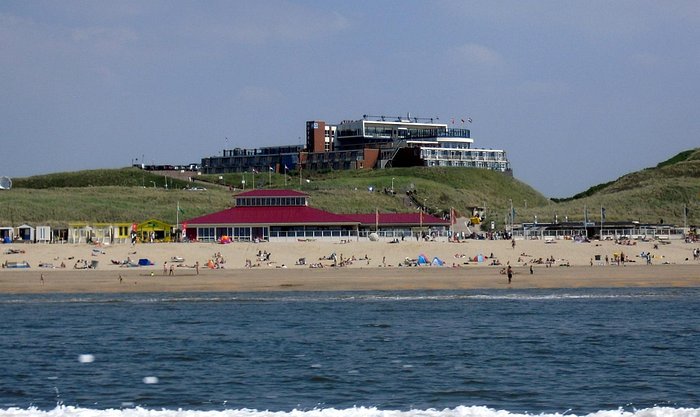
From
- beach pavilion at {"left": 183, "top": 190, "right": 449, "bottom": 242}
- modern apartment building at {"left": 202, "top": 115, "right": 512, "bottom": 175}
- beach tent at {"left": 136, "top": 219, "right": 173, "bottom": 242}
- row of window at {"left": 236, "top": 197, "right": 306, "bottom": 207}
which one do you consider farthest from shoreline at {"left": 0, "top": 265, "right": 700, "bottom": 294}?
modern apartment building at {"left": 202, "top": 115, "right": 512, "bottom": 175}

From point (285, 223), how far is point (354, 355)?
4174cm

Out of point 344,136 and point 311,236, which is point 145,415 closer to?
point 311,236

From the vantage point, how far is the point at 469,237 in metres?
69.1

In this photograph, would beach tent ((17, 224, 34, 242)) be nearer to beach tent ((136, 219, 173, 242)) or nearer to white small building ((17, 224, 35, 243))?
white small building ((17, 224, 35, 243))

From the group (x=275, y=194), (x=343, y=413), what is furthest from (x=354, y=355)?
(x=275, y=194)

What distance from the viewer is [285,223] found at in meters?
68.2

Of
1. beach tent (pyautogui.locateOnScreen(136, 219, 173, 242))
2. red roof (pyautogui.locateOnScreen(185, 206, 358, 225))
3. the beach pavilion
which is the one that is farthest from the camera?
beach tent (pyautogui.locateOnScreen(136, 219, 173, 242))

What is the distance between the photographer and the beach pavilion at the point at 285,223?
67.1 m

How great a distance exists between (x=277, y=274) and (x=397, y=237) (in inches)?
624

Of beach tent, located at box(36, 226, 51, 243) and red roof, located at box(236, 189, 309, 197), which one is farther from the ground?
red roof, located at box(236, 189, 309, 197)

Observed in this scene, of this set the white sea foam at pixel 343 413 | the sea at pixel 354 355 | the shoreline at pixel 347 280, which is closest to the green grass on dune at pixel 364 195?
the shoreline at pixel 347 280

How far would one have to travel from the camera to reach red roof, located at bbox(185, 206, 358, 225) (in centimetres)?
6856

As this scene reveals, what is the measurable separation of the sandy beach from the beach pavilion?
18.5 feet

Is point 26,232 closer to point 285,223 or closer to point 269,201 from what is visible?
point 269,201
